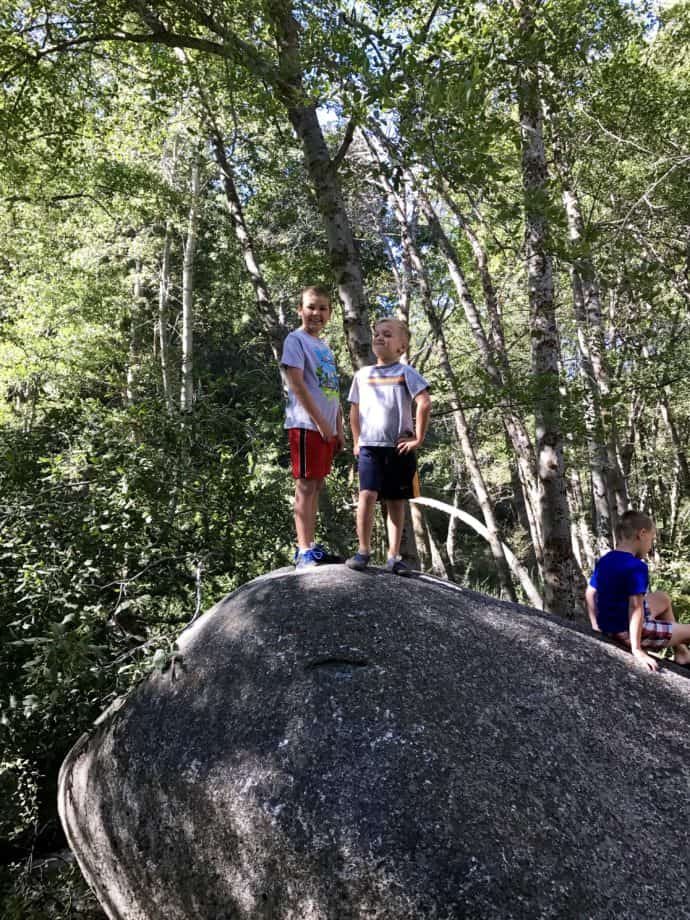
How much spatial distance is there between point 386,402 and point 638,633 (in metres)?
2.12

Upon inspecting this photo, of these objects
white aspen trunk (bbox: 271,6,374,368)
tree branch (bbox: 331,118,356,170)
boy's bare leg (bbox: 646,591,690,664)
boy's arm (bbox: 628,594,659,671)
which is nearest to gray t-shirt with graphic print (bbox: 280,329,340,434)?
white aspen trunk (bbox: 271,6,374,368)

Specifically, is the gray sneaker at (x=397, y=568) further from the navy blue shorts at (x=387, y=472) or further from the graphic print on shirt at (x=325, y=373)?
the graphic print on shirt at (x=325, y=373)

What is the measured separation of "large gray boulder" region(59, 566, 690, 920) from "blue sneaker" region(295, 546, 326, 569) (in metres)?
0.64

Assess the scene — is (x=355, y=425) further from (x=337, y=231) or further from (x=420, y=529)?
(x=420, y=529)

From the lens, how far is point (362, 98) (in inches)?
192

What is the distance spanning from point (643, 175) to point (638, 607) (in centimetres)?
1105

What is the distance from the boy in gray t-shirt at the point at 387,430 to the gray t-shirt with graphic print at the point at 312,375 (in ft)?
0.88

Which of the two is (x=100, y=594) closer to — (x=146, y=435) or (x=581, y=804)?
(x=146, y=435)

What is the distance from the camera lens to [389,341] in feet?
14.7

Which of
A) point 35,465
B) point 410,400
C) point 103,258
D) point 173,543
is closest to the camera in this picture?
point 410,400

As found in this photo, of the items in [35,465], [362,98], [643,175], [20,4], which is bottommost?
[35,465]

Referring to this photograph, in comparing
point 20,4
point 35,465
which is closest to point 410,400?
point 35,465

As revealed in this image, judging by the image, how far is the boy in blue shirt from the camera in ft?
13.8

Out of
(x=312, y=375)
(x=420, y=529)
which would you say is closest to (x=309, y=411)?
(x=312, y=375)
